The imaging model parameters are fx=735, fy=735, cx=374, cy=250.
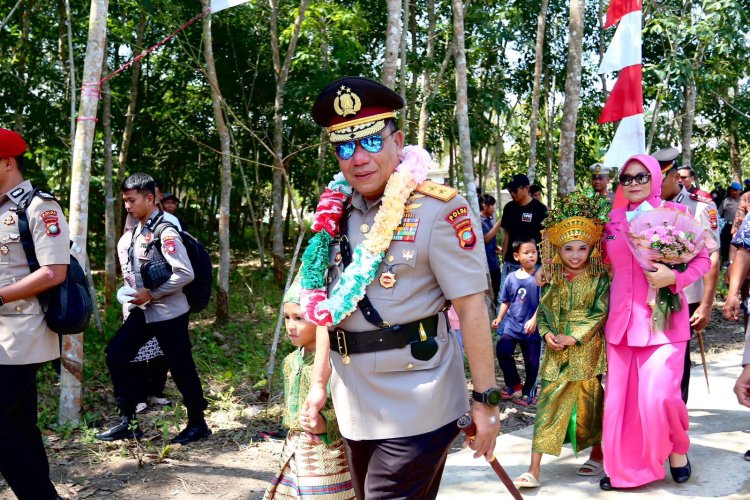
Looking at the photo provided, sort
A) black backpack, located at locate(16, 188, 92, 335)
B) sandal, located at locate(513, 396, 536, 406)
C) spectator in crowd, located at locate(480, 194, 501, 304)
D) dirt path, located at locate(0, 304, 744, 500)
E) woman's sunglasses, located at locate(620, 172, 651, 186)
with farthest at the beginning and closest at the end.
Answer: spectator in crowd, located at locate(480, 194, 501, 304) → sandal, located at locate(513, 396, 536, 406) → dirt path, located at locate(0, 304, 744, 500) → woman's sunglasses, located at locate(620, 172, 651, 186) → black backpack, located at locate(16, 188, 92, 335)

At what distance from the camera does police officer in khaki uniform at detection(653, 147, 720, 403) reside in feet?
15.5

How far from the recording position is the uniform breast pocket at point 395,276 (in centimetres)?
267

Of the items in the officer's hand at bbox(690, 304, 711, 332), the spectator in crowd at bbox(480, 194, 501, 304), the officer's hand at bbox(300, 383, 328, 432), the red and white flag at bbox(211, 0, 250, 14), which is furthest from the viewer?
the spectator in crowd at bbox(480, 194, 501, 304)

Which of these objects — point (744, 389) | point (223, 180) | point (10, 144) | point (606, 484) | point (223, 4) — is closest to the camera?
point (744, 389)

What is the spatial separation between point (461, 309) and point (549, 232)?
7.29ft

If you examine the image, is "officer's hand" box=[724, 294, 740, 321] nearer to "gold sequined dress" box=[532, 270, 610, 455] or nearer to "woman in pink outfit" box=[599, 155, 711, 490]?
"woman in pink outfit" box=[599, 155, 711, 490]

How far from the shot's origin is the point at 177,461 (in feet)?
16.5

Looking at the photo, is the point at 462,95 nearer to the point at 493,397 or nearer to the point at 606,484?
the point at 606,484

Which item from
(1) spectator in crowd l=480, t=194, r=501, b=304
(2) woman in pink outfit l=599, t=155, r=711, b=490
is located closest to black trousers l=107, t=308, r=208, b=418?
(2) woman in pink outfit l=599, t=155, r=711, b=490

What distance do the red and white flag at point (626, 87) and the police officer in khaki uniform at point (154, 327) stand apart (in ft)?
11.7

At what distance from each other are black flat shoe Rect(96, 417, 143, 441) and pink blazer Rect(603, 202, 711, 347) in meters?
3.41

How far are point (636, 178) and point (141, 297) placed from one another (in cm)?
350

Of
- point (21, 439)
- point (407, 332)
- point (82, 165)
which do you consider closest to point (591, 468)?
point (407, 332)

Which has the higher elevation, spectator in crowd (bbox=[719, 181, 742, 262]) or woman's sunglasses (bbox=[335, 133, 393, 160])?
woman's sunglasses (bbox=[335, 133, 393, 160])
